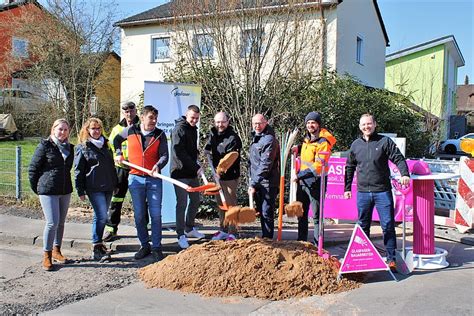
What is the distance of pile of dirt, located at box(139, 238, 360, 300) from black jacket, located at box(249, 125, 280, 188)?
100 cm

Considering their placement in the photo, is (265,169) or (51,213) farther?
(265,169)

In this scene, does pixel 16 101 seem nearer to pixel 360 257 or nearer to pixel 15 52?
pixel 15 52

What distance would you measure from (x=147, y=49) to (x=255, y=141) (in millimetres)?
16996

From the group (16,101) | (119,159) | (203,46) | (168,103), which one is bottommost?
(119,159)

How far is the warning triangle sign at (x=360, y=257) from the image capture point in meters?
→ 5.32

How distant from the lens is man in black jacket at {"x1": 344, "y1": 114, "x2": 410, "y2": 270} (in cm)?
585

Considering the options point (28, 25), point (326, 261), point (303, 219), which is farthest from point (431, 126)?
point (28, 25)

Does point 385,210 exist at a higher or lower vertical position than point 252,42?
lower

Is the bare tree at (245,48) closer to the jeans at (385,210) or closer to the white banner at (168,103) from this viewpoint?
the white banner at (168,103)

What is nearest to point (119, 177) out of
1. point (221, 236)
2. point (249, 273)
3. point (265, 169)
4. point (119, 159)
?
point (119, 159)

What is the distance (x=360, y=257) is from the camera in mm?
5375

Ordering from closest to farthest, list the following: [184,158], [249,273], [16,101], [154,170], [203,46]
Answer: [249,273], [154,170], [184,158], [203,46], [16,101]

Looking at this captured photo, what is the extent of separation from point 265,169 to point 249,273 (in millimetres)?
1574

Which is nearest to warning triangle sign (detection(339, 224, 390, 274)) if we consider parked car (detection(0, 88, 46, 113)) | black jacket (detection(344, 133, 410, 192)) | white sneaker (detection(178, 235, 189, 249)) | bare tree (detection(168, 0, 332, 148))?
black jacket (detection(344, 133, 410, 192))
